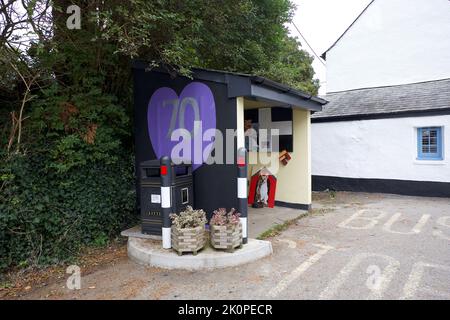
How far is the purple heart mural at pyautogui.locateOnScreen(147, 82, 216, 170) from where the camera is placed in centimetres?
567

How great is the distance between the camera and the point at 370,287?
380 centimetres

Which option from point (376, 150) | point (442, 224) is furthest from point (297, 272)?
point (376, 150)

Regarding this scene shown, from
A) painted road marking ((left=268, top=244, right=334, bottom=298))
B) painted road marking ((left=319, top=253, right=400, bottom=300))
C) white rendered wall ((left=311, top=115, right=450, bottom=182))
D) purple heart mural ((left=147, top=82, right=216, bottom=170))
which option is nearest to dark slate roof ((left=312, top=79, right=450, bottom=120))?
white rendered wall ((left=311, top=115, right=450, bottom=182))

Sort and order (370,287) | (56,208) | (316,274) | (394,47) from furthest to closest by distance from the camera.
A: (394,47) < (56,208) < (316,274) < (370,287)

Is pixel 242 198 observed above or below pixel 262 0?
below

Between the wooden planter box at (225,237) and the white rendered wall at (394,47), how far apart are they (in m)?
11.1

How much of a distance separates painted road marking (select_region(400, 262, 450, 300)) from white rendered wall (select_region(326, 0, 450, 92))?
32.1 ft

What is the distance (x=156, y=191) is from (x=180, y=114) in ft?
5.10

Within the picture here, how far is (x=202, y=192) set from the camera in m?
5.75

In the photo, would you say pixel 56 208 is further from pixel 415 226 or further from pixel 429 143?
pixel 429 143

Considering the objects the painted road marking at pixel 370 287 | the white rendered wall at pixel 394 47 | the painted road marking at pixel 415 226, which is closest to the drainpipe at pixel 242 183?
the painted road marking at pixel 370 287
